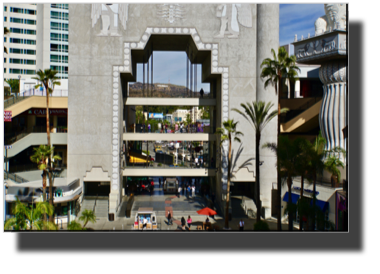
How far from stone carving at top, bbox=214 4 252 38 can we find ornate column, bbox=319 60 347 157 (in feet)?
33.3

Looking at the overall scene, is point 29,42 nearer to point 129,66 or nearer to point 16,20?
point 16,20

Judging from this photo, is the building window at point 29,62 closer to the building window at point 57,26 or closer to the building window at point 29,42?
the building window at point 29,42

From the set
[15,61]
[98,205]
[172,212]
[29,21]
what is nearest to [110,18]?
[98,205]

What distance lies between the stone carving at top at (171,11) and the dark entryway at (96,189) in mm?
19887

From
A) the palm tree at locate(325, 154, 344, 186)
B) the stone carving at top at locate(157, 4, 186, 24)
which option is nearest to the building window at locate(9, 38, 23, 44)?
the stone carving at top at locate(157, 4, 186, 24)

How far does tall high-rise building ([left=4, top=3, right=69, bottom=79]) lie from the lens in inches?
3236

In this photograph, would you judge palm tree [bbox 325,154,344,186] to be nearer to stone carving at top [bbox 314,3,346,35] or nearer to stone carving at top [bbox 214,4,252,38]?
stone carving at top [bbox 314,3,346,35]

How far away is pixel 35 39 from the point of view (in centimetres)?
8631

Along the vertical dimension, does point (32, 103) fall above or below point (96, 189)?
above

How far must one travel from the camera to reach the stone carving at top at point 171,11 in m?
35.4

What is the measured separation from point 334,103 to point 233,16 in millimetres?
14402

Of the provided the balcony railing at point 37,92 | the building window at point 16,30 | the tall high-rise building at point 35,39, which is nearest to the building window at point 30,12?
the tall high-rise building at point 35,39
